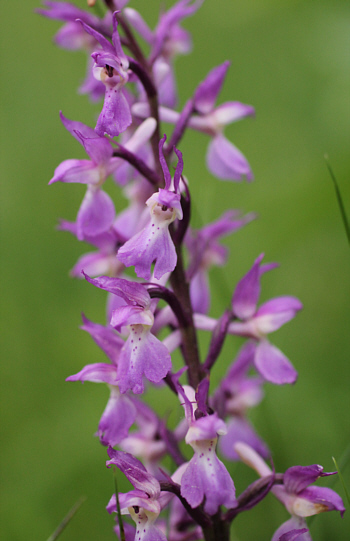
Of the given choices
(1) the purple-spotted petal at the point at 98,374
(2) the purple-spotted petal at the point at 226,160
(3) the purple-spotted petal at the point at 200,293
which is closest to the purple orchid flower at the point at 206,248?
(3) the purple-spotted petal at the point at 200,293

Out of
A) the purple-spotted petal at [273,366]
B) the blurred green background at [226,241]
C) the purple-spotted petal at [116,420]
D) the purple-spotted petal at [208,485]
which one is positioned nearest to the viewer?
the purple-spotted petal at [208,485]

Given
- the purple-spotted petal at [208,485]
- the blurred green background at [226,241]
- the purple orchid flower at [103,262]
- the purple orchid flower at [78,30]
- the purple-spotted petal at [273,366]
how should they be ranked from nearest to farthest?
the purple-spotted petal at [208,485]
the purple-spotted petal at [273,366]
the purple orchid flower at [78,30]
the purple orchid flower at [103,262]
the blurred green background at [226,241]

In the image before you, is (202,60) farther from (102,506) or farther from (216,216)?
(102,506)

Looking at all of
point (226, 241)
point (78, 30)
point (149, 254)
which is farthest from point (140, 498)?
point (226, 241)

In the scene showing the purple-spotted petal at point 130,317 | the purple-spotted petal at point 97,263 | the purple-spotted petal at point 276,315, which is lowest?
the purple-spotted petal at point 276,315

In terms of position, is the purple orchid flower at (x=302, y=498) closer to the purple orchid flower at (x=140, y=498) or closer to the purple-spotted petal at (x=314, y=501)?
the purple-spotted petal at (x=314, y=501)

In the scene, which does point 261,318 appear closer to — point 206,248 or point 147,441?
point 206,248
